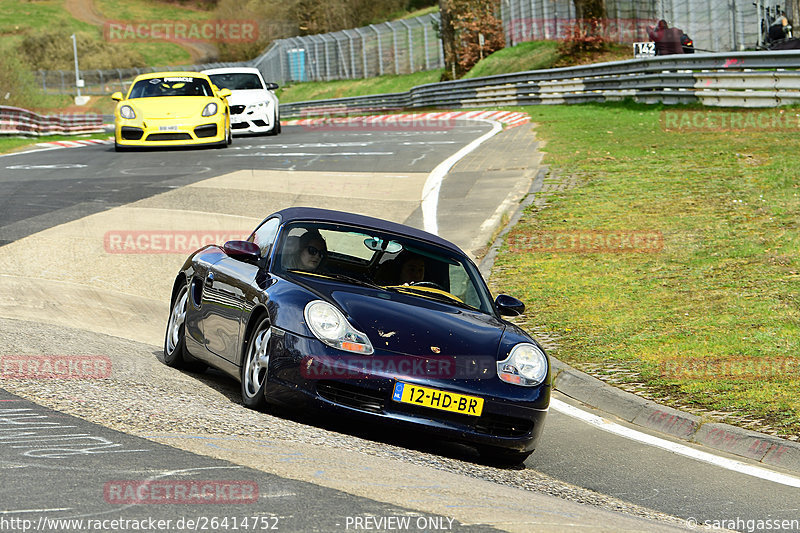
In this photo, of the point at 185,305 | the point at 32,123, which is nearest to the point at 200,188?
the point at 185,305

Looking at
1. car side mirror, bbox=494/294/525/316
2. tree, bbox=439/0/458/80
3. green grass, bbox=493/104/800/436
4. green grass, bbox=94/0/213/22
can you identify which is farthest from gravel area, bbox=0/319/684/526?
green grass, bbox=94/0/213/22

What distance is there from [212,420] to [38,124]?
34194 millimetres

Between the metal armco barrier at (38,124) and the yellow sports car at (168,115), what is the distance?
9.70 meters

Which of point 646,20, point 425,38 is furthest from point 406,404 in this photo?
point 425,38

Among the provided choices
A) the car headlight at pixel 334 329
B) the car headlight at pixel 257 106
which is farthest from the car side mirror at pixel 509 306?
the car headlight at pixel 257 106

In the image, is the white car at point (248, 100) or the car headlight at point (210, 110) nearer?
the car headlight at point (210, 110)

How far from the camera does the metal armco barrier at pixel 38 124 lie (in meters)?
32.6

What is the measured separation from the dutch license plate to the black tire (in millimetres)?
2570

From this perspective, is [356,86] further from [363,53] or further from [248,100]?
[248,100]

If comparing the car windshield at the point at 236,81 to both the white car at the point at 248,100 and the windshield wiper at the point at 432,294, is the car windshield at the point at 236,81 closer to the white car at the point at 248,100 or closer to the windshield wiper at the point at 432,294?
the white car at the point at 248,100

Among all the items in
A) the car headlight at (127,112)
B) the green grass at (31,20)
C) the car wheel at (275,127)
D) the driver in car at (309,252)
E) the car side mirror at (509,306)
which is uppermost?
the green grass at (31,20)

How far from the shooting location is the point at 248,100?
27875mm

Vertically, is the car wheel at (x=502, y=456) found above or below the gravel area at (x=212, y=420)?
below

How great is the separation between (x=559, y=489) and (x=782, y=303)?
524cm
